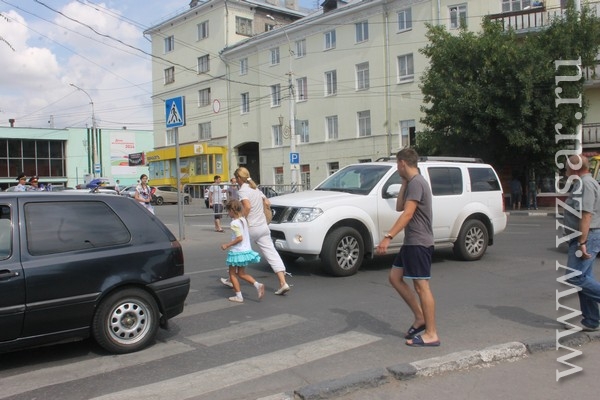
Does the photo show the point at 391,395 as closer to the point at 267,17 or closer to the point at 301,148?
the point at 301,148

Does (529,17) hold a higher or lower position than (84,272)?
higher

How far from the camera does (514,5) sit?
31.6m

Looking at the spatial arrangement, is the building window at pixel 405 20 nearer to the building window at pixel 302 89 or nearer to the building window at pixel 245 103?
the building window at pixel 302 89

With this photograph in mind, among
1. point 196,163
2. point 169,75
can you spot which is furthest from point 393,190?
point 169,75

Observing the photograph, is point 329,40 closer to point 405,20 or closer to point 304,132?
point 405,20

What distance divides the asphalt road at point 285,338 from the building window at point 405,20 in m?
28.1

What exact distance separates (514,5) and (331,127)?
1434cm

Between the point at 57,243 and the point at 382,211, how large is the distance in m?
5.63

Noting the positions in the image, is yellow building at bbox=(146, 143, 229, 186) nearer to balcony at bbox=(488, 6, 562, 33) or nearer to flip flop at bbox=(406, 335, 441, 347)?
balcony at bbox=(488, 6, 562, 33)

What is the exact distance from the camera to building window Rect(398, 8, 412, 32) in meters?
34.4

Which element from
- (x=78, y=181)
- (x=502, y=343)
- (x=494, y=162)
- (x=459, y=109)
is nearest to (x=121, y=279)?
(x=502, y=343)

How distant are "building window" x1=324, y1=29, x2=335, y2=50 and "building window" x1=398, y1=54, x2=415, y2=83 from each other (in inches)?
241

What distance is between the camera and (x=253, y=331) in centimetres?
598

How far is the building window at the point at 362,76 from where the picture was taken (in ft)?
121
